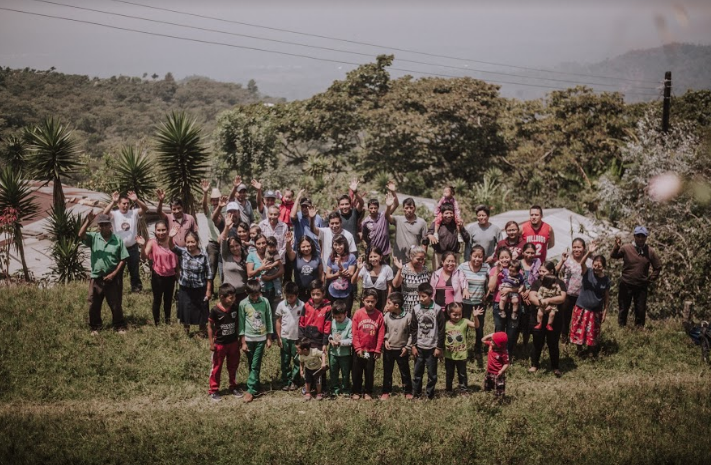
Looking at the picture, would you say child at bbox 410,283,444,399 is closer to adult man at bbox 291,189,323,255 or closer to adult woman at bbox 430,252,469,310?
adult woman at bbox 430,252,469,310

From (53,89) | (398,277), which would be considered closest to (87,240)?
(398,277)

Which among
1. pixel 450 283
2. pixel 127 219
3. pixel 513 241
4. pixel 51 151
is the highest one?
pixel 51 151

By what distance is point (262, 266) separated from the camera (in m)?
9.75

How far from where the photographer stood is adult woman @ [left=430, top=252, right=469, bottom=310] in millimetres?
9422

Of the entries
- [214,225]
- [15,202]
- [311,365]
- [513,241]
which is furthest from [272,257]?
[15,202]

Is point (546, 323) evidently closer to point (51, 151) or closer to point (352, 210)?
point (352, 210)

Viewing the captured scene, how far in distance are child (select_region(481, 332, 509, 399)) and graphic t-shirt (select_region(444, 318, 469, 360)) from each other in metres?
0.30

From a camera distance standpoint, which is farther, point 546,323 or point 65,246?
point 65,246

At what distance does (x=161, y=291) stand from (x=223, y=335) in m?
2.83

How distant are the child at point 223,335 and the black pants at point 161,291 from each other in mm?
2487

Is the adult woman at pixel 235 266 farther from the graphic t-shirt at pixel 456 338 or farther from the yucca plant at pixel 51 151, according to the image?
the yucca plant at pixel 51 151

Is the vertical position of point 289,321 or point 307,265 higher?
point 307,265

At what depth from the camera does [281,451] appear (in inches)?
291

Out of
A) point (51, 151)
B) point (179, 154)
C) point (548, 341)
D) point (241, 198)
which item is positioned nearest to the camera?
point (548, 341)
